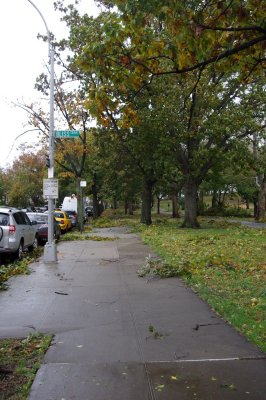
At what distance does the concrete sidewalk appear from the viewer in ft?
14.4

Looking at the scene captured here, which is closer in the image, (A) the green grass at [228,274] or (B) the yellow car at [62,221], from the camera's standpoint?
(A) the green grass at [228,274]

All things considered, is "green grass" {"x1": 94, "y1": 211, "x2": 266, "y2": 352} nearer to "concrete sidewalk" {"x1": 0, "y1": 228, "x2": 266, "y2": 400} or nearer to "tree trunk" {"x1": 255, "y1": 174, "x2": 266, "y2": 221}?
"concrete sidewalk" {"x1": 0, "y1": 228, "x2": 266, "y2": 400}

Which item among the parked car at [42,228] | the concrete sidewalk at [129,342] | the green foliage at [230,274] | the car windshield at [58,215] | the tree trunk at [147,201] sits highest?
the tree trunk at [147,201]

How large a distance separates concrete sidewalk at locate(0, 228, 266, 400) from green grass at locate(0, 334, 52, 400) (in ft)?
0.35

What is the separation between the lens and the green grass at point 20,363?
4.41 m

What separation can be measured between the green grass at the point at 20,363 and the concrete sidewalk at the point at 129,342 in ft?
0.35

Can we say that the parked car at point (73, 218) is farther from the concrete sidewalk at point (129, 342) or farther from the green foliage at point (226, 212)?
the concrete sidewalk at point (129, 342)

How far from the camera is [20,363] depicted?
5094 mm

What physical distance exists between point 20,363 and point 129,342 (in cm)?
138

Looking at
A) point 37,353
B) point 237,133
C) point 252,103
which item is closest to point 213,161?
point 237,133

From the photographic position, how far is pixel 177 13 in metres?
5.84

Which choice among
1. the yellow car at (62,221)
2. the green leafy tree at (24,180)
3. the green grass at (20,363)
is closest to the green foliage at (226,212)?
the green leafy tree at (24,180)

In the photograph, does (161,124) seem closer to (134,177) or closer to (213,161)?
(213,161)

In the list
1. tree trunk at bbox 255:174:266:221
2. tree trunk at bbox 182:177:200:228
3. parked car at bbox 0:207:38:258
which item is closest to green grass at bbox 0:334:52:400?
parked car at bbox 0:207:38:258
